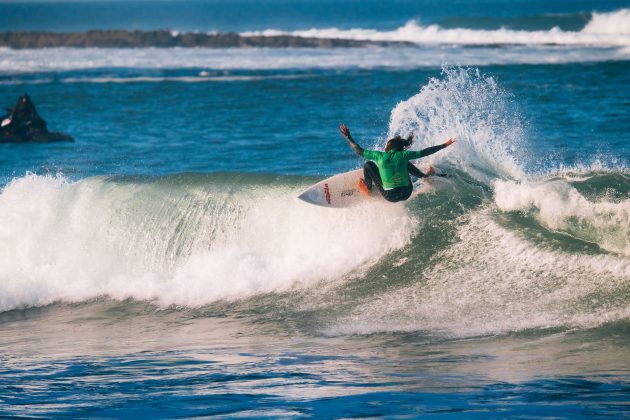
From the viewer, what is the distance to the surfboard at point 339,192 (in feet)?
47.6

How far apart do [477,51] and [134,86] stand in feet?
68.2

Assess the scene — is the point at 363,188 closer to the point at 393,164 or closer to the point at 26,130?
the point at 393,164

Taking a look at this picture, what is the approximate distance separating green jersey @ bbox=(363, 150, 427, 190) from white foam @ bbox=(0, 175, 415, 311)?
761 millimetres

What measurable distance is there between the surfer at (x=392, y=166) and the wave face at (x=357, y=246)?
0.61 meters

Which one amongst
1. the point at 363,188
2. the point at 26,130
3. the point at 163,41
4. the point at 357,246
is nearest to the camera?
the point at 363,188

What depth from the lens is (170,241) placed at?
51.9ft

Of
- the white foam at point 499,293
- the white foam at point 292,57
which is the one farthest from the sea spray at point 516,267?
the white foam at point 292,57

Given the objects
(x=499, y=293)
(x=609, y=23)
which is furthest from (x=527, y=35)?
(x=499, y=293)

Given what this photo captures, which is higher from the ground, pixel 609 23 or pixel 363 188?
pixel 609 23

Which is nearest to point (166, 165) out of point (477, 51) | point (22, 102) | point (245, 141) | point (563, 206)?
point (245, 141)

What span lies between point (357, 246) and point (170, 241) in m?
3.02

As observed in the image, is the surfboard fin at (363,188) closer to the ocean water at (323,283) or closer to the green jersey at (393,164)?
the ocean water at (323,283)

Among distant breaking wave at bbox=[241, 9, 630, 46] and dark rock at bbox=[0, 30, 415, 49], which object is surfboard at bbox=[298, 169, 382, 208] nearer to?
distant breaking wave at bbox=[241, 9, 630, 46]

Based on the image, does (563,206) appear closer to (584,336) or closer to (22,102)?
(584,336)
